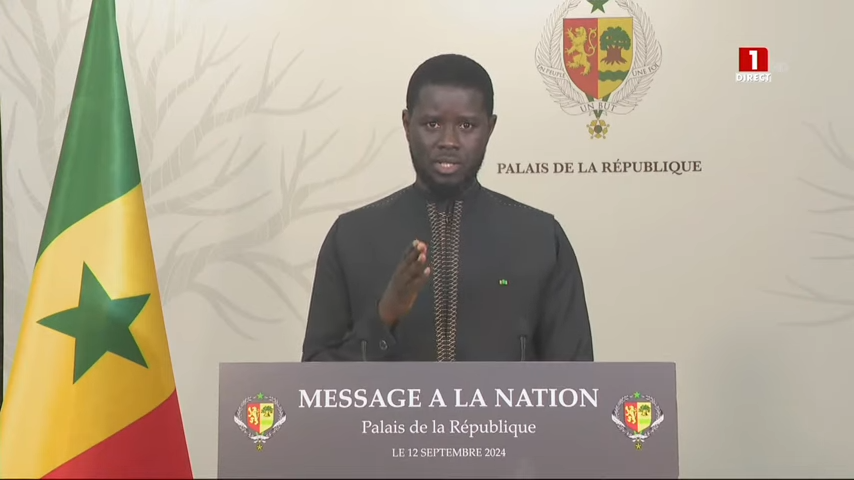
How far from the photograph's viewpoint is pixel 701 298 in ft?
7.91

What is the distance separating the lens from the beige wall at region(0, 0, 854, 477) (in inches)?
94.5

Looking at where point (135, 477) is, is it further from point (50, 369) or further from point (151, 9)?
point (151, 9)

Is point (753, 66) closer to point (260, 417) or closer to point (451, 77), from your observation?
point (451, 77)

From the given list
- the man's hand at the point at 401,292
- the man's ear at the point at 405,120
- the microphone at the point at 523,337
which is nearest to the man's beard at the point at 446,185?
the man's ear at the point at 405,120

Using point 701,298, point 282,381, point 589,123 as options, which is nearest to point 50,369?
point 282,381

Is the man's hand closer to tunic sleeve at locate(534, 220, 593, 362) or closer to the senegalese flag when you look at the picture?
tunic sleeve at locate(534, 220, 593, 362)

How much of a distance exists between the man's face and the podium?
2.89 feet

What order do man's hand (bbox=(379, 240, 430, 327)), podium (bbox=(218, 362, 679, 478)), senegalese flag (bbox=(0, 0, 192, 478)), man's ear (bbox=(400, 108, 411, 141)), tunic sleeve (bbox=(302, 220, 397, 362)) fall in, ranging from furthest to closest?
man's ear (bbox=(400, 108, 411, 141))
tunic sleeve (bbox=(302, 220, 397, 362))
man's hand (bbox=(379, 240, 430, 327))
senegalese flag (bbox=(0, 0, 192, 478))
podium (bbox=(218, 362, 679, 478))

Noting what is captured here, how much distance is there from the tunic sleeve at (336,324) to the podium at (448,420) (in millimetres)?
602

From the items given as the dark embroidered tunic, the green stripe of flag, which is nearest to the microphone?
the dark embroidered tunic

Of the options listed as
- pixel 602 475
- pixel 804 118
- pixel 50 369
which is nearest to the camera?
pixel 602 475

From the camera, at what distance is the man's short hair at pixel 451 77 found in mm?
2373

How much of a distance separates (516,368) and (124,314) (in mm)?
848

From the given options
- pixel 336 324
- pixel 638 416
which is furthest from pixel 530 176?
pixel 638 416
